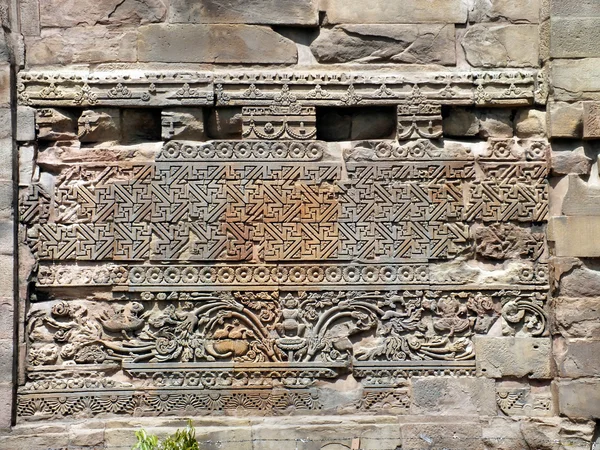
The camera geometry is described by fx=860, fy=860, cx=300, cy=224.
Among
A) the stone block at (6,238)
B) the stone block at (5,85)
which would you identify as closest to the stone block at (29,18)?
the stone block at (5,85)

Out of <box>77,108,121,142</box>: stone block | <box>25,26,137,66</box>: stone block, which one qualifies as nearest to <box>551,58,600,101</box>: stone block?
<box>25,26,137,66</box>: stone block

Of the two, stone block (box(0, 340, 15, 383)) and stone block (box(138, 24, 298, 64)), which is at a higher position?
stone block (box(138, 24, 298, 64))

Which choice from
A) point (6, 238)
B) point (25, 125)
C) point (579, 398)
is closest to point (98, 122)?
point (25, 125)

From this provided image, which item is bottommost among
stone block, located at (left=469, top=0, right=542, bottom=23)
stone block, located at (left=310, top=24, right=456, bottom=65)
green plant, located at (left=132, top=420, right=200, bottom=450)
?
green plant, located at (left=132, top=420, right=200, bottom=450)

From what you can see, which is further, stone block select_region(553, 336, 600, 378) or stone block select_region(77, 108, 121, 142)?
stone block select_region(77, 108, 121, 142)

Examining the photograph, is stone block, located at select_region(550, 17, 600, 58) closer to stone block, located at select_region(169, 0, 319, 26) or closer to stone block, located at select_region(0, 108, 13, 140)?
stone block, located at select_region(169, 0, 319, 26)

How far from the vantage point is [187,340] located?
5949 millimetres

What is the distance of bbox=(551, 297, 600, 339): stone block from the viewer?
5898 mm

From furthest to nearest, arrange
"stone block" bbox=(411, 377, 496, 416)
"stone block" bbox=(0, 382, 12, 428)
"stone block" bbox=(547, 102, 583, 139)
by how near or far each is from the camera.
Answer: "stone block" bbox=(547, 102, 583, 139)
"stone block" bbox=(411, 377, 496, 416)
"stone block" bbox=(0, 382, 12, 428)

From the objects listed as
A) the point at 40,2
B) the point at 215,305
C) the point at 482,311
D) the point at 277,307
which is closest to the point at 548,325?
the point at 482,311

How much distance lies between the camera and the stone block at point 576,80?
239 inches

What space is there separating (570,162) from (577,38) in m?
0.89

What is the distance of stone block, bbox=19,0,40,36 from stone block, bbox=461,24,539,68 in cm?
305

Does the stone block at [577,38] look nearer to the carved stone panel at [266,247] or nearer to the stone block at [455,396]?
the carved stone panel at [266,247]
